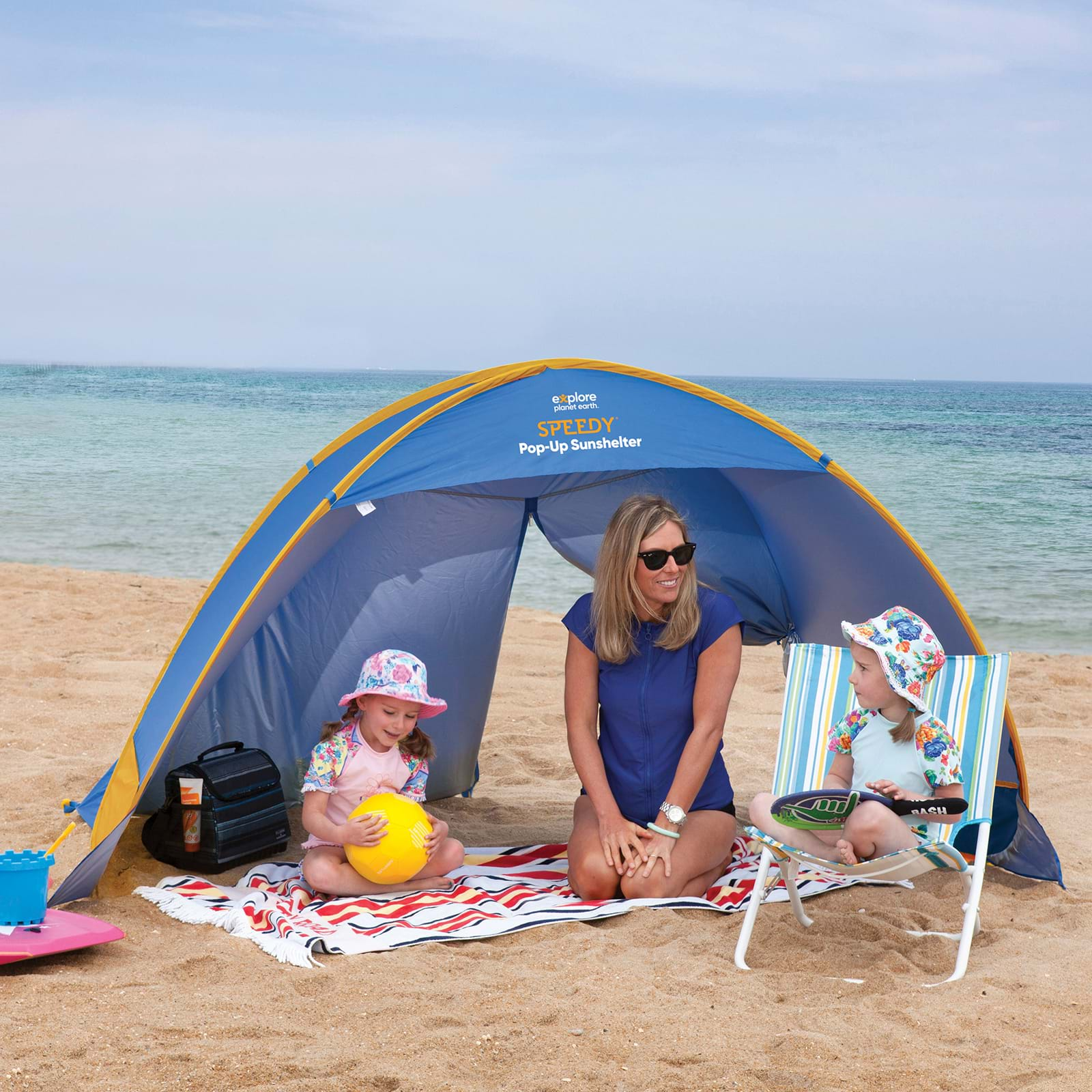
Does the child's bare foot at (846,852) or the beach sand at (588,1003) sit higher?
the child's bare foot at (846,852)

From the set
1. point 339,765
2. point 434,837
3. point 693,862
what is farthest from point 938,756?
point 339,765

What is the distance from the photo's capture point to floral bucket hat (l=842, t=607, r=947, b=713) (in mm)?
2980

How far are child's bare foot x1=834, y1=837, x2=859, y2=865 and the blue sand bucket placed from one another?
6.15ft

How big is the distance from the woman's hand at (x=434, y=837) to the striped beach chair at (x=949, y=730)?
94cm

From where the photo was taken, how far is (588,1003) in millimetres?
2447

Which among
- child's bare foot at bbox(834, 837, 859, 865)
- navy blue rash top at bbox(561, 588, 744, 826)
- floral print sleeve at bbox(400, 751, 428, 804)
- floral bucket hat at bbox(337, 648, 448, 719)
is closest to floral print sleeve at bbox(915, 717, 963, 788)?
child's bare foot at bbox(834, 837, 859, 865)

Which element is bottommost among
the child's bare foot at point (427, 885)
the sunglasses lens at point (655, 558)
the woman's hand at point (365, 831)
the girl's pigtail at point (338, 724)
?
the child's bare foot at point (427, 885)

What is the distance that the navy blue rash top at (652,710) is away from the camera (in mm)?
3352

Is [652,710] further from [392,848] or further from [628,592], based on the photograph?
[392,848]

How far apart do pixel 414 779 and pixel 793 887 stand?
1.19m

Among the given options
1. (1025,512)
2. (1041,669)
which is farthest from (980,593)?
(1025,512)

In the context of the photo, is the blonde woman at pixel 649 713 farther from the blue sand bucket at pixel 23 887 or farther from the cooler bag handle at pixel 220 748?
the blue sand bucket at pixel 23 887

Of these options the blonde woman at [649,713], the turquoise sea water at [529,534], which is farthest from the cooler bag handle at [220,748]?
the turquoise sea water at [529,534]

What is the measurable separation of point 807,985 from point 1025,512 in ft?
42.5
